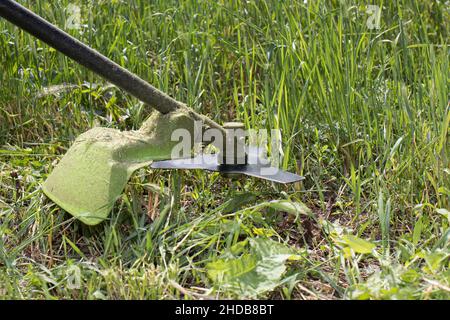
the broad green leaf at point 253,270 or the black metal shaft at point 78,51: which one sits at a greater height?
the black metal shaft at point 78,51

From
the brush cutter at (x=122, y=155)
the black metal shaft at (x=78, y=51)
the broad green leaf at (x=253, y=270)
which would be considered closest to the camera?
the broad green leaf at (x=253, y=270)

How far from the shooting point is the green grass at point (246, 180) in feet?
6.58

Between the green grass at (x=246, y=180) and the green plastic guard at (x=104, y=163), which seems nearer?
the green grass at (x=246, y=180)

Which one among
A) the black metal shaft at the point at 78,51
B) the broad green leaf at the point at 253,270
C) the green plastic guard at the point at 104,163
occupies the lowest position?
the broad green leaf at the point at 253,270

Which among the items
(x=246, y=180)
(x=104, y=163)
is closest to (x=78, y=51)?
(x=104, y=163)

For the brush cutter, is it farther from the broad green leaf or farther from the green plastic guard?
the broad green leaf

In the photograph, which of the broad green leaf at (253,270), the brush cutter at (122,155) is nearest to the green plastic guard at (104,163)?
the brush cutter at (122,155)

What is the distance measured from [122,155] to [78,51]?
1.10 feet

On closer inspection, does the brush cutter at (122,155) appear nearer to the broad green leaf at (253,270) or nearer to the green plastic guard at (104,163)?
the green plastic guard at (104,163)

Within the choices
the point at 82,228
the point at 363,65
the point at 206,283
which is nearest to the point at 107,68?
the point at 82,228

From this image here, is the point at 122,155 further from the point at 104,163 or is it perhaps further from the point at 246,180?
the point at 246,180

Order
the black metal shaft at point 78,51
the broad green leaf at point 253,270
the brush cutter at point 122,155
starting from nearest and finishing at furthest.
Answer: the broad green leaf at point 253,270 → the black metal shaft at point 78,51 → the brush cutter at point 122,155

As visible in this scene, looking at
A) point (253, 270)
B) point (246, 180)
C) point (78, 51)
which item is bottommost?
point (253, 270)

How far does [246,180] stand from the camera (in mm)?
2428
